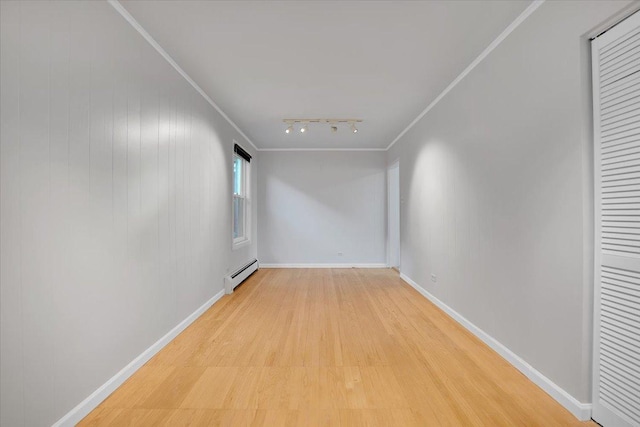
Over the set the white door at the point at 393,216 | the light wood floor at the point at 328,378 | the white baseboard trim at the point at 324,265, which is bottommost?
the white baseboard trim at the point at 324,265

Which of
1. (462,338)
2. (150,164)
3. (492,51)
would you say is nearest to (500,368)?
(462,338)

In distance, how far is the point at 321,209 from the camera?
668 centimetres

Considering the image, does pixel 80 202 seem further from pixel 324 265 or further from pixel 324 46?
pixel 324 265

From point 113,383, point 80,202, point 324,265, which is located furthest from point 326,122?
point 113,383

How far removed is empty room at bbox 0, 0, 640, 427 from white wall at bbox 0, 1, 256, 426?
11 mm

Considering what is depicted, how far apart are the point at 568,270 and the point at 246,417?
201cm

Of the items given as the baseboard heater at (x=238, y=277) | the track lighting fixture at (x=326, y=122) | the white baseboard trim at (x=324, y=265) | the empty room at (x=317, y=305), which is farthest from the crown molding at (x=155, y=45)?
the white baseboard trim at (x=324, y=265)

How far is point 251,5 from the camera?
2.09m

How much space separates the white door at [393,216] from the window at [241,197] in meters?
2.89

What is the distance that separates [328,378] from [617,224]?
74.1 inches

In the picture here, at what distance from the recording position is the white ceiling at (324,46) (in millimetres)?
2129

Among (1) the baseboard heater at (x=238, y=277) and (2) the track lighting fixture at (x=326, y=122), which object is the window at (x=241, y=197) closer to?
(1) the baseboard heater at (x=238, y=277)

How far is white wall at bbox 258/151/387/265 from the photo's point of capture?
6.67m

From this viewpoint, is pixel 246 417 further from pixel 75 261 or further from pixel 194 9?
pixel 194 9
